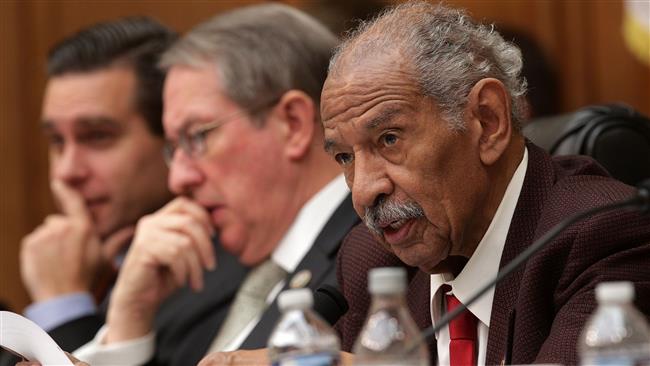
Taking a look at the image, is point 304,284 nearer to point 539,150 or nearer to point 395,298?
point 539,150

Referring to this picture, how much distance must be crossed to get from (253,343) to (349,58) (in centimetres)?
99

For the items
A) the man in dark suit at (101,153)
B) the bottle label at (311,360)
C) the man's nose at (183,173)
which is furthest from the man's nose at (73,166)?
the bottle label at (311,360)

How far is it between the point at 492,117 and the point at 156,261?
1.63 meters

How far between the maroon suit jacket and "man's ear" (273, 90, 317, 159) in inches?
46.6

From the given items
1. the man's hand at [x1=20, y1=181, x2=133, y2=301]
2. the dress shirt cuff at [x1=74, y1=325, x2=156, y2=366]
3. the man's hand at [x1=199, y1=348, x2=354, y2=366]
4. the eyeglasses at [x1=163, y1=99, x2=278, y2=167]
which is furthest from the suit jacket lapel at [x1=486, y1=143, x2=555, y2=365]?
the man's hand at [x1=20, y1=181, x2=133, y2=301]

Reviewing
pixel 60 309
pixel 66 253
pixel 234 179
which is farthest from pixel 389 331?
pixel 66 253

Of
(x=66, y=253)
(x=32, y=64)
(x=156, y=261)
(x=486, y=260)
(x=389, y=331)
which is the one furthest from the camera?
(x=32, y=64)

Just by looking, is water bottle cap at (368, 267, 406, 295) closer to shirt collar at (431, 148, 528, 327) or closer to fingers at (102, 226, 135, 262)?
shirt collar at (431, 148, 528, 327)

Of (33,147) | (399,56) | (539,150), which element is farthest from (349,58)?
(33,147)

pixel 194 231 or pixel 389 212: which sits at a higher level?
pixel 389 212

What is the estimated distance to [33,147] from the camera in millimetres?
5344

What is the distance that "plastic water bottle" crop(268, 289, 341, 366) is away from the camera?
153 cm

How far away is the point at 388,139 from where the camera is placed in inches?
89.0

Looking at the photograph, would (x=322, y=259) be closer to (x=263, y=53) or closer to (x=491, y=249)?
(x=263, y=53)
